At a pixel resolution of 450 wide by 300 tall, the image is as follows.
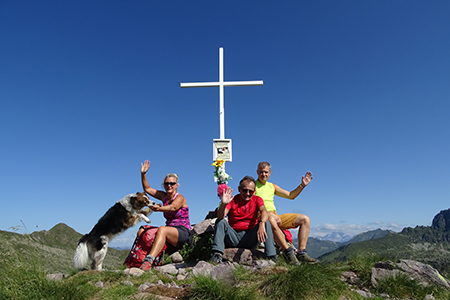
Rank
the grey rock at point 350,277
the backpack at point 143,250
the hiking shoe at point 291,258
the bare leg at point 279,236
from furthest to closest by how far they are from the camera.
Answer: the backpack at point 143,250
the bare leg at point 279,236
the hiking shoe at point 291,258
the grey rock at point 350,277

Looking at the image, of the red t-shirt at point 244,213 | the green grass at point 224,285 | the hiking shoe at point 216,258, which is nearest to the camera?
the green grass at point 224,285

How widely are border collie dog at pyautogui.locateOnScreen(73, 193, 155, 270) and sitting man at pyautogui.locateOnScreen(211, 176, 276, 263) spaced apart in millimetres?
1856

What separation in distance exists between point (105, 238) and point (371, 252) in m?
6.15

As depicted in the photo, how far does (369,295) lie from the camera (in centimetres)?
609

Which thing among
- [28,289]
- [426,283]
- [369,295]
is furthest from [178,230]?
[426,283]

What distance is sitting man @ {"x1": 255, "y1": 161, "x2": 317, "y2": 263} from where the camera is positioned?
24.6ft

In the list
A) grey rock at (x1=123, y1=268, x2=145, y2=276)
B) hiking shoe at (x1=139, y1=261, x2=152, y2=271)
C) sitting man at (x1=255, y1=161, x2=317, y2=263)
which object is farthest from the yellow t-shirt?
grey rock at (x1=123, y1=268, x2=145, y2=276)

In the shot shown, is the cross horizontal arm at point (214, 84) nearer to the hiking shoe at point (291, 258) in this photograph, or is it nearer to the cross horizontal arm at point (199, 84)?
the cross horizontal arm at point (199, 84)

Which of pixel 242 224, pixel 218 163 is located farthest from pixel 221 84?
pixel 242 224

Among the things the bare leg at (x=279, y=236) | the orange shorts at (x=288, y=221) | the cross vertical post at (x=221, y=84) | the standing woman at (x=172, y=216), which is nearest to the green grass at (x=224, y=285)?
the bare leg at (x=279, y=236)

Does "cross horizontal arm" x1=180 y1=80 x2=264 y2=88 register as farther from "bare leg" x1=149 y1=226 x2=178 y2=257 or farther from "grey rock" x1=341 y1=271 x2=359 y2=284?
"grey rock" x1=341 y1=271 x2=359 y2=284

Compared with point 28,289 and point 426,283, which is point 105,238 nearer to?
point 28,289

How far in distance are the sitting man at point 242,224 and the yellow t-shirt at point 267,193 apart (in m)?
0.92

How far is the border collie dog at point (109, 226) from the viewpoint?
7.33 m
